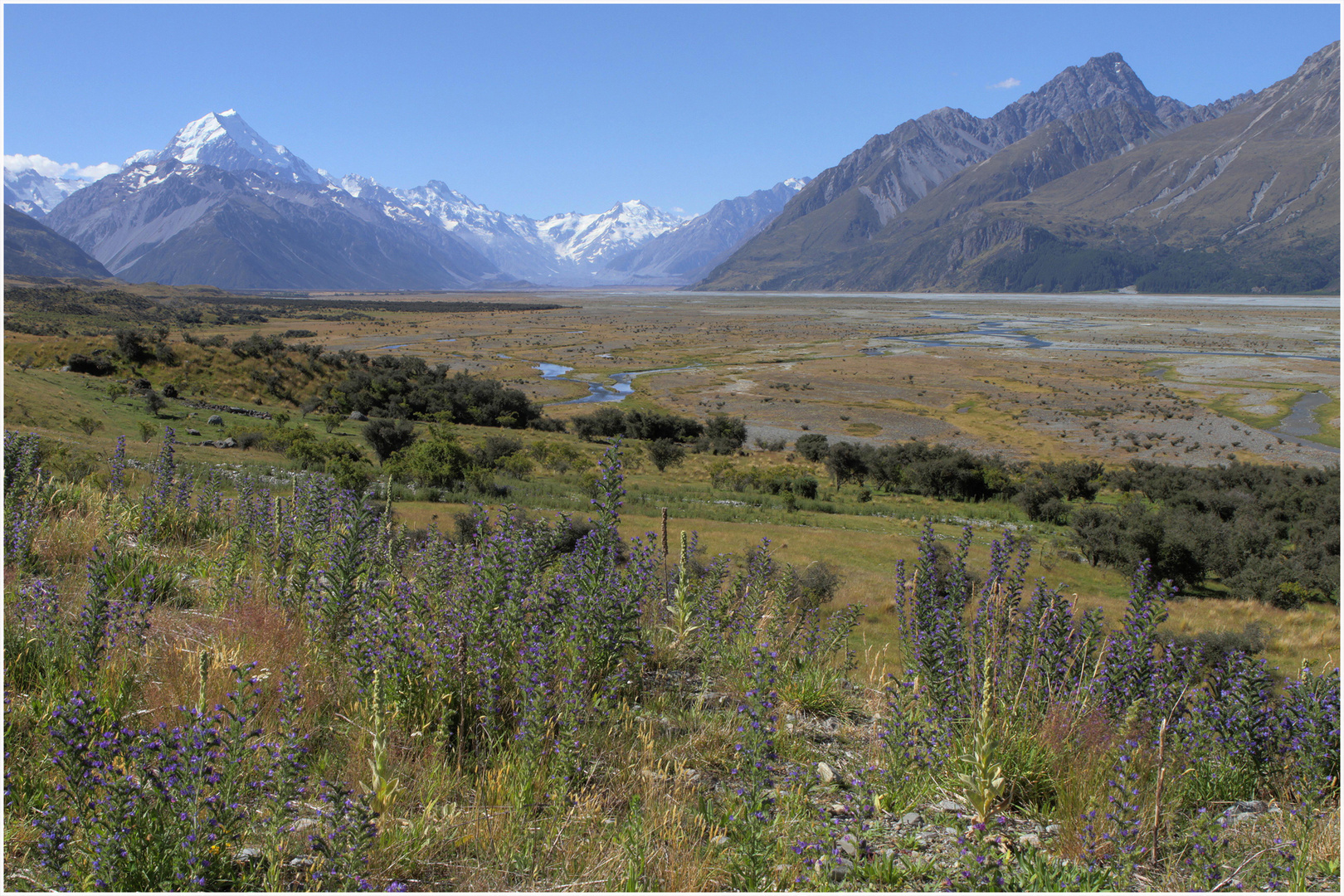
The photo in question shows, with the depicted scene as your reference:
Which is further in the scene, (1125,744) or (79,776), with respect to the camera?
(1125,744)

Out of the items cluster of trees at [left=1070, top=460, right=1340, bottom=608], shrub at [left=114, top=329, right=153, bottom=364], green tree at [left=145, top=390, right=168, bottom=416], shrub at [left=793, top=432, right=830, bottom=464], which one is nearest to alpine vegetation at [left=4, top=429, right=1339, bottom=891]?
cluster of trees at [left=1070, top=460, right=1340, bottom=608]

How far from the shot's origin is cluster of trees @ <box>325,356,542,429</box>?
48.4 metres

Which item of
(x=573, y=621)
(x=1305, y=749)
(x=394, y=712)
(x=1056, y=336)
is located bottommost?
(x=1305, y=749)

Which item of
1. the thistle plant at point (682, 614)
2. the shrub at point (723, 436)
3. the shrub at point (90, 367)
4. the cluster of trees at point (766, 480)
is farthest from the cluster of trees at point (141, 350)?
the thistle plant at point (682, 614)

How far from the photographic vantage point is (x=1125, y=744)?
149 inches

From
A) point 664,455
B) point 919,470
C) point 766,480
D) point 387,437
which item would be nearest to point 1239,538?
point 919,470

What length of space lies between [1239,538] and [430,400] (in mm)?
44642

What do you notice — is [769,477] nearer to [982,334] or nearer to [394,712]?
[394,712]

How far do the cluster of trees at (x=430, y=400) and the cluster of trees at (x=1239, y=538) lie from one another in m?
36.2

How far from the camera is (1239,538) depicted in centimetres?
2400

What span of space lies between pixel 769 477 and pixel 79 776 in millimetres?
33550

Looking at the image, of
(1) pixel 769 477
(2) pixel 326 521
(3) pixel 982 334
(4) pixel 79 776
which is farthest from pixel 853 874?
(3) pixel 982 334

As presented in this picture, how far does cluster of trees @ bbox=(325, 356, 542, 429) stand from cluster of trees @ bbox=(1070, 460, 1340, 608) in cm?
3618

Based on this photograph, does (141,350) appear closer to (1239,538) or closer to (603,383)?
(603,383)
